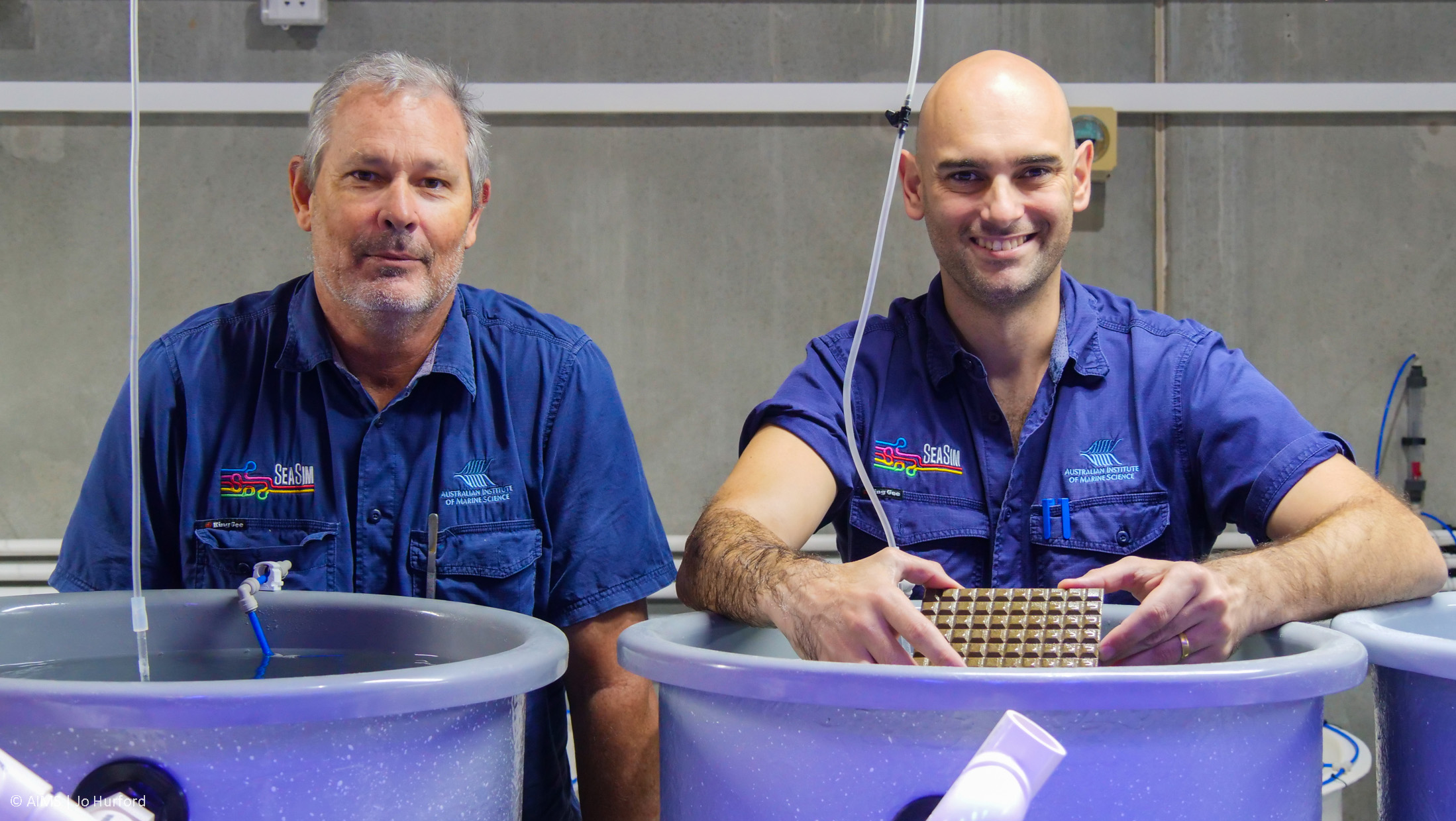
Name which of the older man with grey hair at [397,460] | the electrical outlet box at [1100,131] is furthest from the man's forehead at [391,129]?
the electrical outlet box at [1100,131]

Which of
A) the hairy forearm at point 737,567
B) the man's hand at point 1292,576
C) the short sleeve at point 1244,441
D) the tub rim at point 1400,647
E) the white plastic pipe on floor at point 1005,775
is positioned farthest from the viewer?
the short sleeve at point 1244,441

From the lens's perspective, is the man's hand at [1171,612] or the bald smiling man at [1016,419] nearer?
the man's hand at [1171,612]

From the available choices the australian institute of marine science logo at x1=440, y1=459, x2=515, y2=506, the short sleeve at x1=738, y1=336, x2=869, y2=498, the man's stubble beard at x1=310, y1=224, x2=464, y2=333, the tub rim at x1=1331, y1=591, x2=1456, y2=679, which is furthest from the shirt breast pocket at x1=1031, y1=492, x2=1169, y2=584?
the man's stubble beard at x1=310, y1=224, x2=464, y2=333

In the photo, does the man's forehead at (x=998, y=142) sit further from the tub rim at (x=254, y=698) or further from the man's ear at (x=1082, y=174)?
the tub rim at (x=254, y=698)

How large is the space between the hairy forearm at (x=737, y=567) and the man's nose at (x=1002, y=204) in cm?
41

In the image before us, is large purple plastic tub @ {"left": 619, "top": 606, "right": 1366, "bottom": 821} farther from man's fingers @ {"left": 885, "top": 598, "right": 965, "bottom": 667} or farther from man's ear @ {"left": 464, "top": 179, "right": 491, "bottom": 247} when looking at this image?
man's ear @ {"left": 464, "top": 179, "right": 491, "bottom": 247}

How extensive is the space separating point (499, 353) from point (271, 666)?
41 centimetres

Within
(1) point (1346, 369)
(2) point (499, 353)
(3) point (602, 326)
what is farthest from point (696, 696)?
(1) point (1346, 369)

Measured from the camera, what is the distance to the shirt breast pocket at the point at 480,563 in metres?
1.10

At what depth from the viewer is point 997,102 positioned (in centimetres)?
121

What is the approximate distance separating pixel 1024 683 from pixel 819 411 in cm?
64

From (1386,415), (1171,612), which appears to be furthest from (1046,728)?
(1386,415)

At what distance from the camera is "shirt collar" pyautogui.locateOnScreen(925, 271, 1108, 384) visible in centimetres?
121

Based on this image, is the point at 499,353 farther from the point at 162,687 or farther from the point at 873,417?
the point at 162,687
